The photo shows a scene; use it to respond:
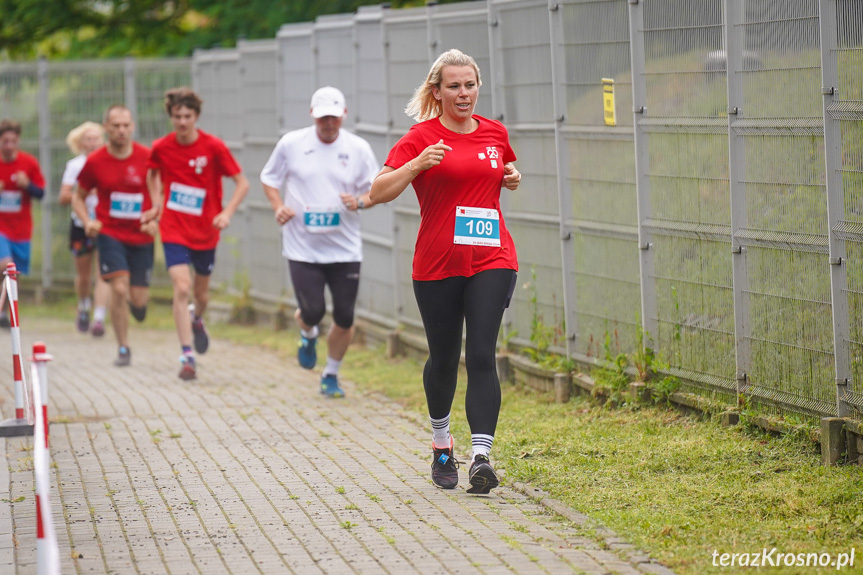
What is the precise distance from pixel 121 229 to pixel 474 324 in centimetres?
Result: 667

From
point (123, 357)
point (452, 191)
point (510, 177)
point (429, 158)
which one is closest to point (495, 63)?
point (510, 177)

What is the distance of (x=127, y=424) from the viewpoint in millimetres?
9312

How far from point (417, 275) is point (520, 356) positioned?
11.1ft

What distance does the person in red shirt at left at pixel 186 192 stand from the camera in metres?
11.6

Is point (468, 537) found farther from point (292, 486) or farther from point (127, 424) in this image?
point (127, 424)

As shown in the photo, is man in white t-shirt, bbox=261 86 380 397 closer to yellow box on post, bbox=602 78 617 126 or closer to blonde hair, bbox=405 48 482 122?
yellow box on post, bbox=602 78 617 126

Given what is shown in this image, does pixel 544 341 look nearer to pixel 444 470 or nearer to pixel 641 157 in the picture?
pixel 641 157

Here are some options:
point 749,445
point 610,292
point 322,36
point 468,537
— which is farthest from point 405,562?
point 322,36

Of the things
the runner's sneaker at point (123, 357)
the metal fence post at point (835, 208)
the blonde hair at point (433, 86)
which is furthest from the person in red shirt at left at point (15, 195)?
the metal fence post at point (835, 208)

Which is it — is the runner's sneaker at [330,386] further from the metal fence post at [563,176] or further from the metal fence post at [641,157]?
the metal fence post at [641,157]

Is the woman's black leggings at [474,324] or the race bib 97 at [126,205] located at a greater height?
the race bib 97 at [126,205]

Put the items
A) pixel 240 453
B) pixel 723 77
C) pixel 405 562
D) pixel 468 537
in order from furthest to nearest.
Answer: pixel 240 453 < pixel 723 77 < pixel 468 537 < pixel 405 562

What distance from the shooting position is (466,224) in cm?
683

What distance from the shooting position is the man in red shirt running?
12625 millimetres
